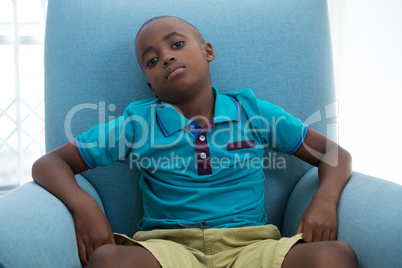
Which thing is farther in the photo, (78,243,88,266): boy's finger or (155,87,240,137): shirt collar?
(155,87,240,137): shirt collar

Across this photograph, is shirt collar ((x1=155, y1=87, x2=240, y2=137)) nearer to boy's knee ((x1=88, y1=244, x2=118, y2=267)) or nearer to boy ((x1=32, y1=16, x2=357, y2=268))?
boy ((x1=32, y1=16, x2=357, y2=268))

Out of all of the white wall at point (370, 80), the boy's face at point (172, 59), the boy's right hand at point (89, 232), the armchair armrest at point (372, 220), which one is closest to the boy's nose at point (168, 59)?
the boy's face at point (172, 59)

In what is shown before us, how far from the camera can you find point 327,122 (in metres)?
0.99

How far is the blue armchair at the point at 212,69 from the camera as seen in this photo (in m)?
0.95

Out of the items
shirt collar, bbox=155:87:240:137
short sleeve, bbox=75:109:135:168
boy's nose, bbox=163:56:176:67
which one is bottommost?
short sleeve, bbox=75:109:135:168

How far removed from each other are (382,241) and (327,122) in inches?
17.0

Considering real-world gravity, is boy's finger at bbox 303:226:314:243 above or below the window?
below

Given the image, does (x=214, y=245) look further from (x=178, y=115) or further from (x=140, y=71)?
(x=140, y=71)

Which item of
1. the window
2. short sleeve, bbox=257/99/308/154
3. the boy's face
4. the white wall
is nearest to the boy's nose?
the boy's face

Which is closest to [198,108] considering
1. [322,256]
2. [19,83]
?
[322,256]

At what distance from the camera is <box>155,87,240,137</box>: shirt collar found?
2.81 ft

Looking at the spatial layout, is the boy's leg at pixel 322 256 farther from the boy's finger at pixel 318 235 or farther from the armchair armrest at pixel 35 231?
the armchair armrest at pixel 35 231

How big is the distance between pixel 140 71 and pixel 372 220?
0.60 m

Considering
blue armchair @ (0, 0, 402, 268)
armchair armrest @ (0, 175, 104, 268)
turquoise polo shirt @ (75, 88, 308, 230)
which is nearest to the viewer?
armchair armrest @ (0, 175, 104, 268)
